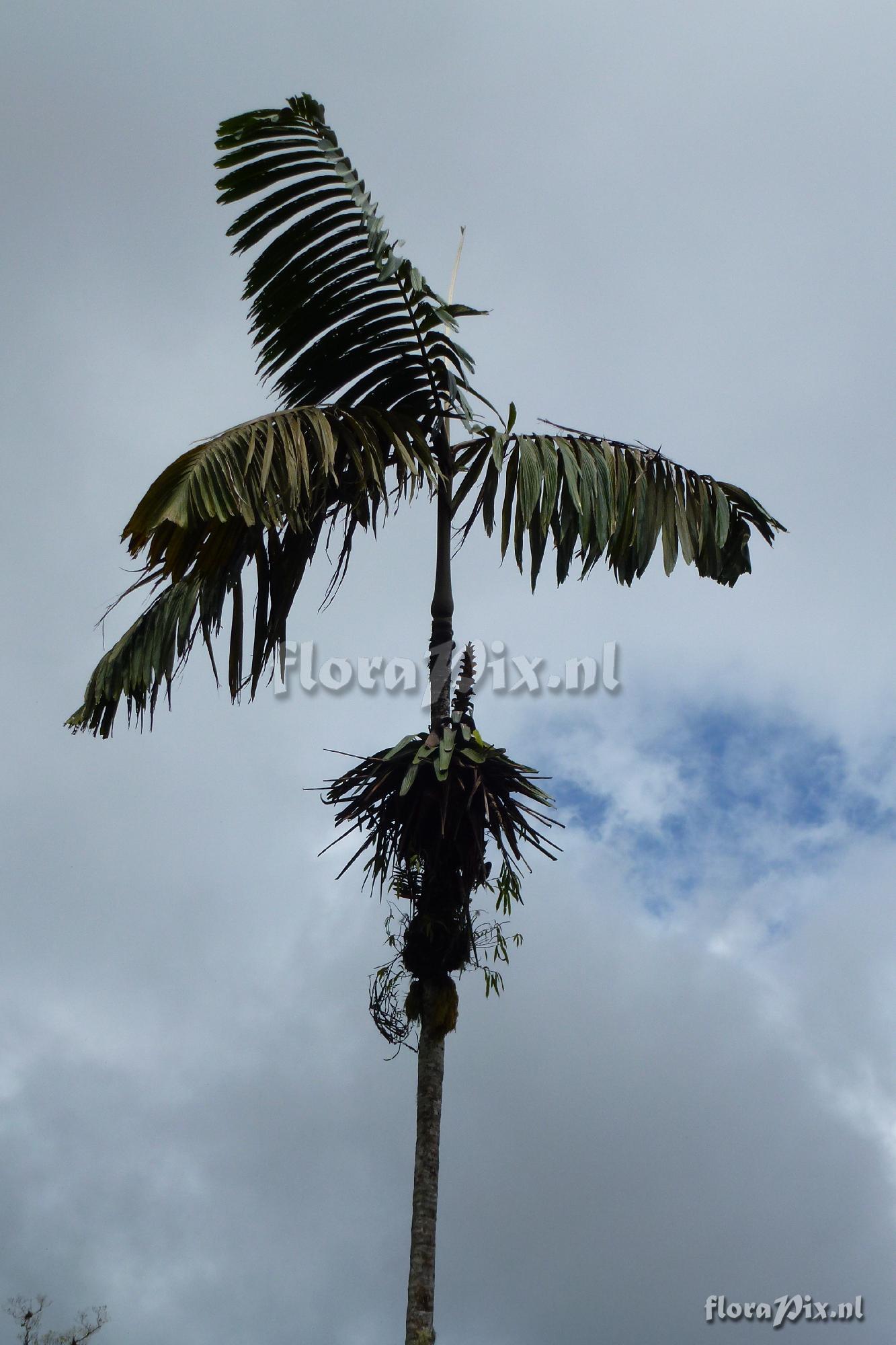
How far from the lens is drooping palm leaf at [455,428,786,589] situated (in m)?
6.98

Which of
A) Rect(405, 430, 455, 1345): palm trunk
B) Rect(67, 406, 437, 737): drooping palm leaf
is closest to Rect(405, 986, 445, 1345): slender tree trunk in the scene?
Rect(405, 430, 455, 1345): palm trunk

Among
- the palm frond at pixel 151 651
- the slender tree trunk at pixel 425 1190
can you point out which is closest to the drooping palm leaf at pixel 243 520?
the palm frond at pixel 151 651

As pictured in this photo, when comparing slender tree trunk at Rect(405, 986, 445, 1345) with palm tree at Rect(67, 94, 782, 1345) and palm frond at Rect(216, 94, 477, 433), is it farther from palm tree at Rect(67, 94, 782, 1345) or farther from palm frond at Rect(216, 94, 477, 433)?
palm frond at Rect(216, 94, 477, 433)

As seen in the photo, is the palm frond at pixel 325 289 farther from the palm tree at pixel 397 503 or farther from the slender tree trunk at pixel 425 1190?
the slender tree trunk at pixel 425 1190

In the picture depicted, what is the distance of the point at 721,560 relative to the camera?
7.57 metres

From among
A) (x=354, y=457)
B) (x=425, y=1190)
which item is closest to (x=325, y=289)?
(x=354, y=457)

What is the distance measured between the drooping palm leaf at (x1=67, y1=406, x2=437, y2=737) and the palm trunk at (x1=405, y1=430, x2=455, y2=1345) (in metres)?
0.39

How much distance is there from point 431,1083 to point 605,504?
294cm

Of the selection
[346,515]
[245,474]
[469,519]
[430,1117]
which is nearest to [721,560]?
[469,519]

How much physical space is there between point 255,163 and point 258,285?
0.60 m

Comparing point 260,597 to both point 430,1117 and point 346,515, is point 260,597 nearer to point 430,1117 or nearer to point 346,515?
point 346,515

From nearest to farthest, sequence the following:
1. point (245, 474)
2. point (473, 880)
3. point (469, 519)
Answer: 1. point (245, 474)
2. point (473, 880)
3. point (469, 519)

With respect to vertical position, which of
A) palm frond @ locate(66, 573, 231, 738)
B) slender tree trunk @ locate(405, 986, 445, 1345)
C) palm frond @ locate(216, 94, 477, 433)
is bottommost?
slender tree trunk @ locate(405, 986, 445, 1345)

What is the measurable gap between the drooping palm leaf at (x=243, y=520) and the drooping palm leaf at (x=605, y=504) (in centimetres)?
41
